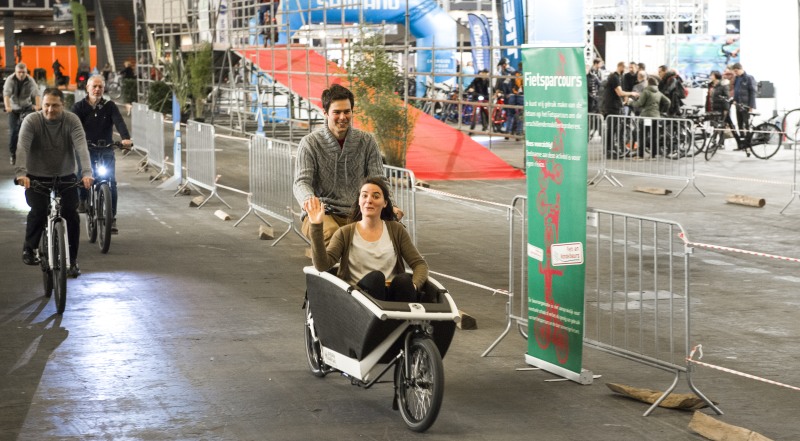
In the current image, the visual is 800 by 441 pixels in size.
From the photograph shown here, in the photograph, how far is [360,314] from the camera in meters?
6.11

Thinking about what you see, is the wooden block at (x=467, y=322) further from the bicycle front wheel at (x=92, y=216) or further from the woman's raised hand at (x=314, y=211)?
the bicycle front wheel at (x=92, y=216)

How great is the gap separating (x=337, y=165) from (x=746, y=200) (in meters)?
10.1

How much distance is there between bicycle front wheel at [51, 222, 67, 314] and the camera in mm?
9008

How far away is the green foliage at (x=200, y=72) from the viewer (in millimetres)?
29672

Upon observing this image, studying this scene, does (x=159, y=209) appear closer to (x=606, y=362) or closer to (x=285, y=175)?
(x=285, y=175)

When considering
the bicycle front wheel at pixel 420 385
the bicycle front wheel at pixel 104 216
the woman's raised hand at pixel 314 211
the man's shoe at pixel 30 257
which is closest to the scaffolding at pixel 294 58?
the bicycle front wheel at pixel 104 216

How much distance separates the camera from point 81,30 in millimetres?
52656

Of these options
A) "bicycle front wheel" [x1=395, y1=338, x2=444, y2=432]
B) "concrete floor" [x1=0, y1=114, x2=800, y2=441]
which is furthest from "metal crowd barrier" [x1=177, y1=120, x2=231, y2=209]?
"bicycle front wheel" [x1=395, y1=338, x2=444, y2=432]

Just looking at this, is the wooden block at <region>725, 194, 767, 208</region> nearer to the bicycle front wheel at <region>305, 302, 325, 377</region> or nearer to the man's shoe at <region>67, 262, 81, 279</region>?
the man's shoe at <region>67, 262, 81, 279</region>

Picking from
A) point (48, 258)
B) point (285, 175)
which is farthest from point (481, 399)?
point (285, 175)

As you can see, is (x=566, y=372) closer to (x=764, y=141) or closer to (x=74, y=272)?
(x=74, y=272)

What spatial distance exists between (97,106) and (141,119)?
8.54 metres

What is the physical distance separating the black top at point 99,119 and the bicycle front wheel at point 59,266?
367cm

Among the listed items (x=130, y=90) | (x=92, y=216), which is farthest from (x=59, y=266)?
(x=130, y=90)
